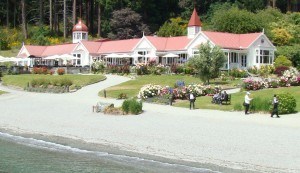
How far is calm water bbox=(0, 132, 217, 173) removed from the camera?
17266 millimetres

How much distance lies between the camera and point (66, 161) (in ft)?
62.1

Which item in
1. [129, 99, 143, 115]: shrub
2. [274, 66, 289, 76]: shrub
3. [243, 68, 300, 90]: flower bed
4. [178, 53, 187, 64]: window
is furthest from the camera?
[178, 53, 187, 64]: window

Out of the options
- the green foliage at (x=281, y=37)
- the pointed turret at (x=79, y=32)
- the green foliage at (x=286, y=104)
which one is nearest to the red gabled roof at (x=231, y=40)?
the green foliage at (x=281, y=37)

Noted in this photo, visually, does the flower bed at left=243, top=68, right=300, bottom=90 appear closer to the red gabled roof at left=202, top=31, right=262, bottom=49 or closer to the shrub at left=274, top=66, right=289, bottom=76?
the shrub at left=274, top=66, right=289, bottom=76

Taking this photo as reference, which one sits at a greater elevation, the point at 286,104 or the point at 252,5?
the point at 252,5

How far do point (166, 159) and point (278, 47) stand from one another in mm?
47327

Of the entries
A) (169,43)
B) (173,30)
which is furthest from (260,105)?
(173,30)

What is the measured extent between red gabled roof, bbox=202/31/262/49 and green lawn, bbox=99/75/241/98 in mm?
8588

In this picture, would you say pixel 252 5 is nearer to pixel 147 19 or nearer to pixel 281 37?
pixel 147 19

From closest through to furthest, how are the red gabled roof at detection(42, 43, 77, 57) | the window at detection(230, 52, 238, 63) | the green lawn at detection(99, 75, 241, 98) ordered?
1. the green lawn at detection(99, 75, 241, 98)
2. the window at detection(230, 52, 238, 63)
3. the red gabled roof at detection(42, 43, 77, 57)

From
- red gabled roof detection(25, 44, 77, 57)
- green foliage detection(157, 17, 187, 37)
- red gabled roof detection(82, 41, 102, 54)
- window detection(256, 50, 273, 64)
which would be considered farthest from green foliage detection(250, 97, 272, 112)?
green foliage detection(157, 17, 187, 37)

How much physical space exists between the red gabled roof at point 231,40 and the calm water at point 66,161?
37192mm

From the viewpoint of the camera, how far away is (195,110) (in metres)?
31.0

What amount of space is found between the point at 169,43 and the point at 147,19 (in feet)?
88.2
